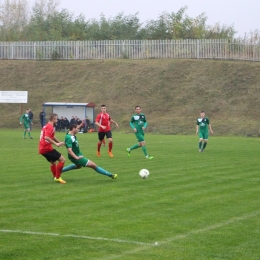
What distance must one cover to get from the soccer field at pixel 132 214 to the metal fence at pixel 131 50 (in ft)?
131

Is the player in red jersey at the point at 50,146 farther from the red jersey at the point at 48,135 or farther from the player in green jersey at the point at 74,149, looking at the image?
the player in green jersey at the point at 74,149

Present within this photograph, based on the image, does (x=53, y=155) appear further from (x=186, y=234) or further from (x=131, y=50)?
(x=131, y=50)

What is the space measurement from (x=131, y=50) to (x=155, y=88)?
8.75m

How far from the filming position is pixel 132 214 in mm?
10312

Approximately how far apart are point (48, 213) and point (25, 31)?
68.3 meters

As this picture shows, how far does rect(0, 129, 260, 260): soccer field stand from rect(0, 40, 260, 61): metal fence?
3989 centimetres

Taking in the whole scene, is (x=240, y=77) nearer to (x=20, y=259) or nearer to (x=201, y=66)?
(x=201, y=66)

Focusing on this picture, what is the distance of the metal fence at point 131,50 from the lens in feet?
186

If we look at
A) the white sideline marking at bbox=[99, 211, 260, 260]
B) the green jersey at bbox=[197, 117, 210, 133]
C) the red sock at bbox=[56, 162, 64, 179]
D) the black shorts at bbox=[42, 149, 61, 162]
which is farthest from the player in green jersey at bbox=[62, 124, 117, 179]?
the green jersey at bbox=[197, 117, 210, 133]

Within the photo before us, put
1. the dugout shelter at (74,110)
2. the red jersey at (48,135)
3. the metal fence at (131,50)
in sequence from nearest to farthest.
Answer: the red jersey at (48,135), the dugout shelter at (74,110), the metal fence at (131,50)

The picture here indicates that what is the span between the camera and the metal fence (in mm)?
56688

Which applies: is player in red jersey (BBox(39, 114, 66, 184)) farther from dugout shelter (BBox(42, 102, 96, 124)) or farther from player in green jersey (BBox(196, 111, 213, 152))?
dugout shelter (BBox(42, 102, 96, 124))

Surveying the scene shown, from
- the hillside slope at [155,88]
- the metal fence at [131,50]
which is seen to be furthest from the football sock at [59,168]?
the metal fence at [131,50]

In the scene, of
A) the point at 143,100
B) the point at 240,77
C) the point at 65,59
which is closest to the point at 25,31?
the point at 65,59
